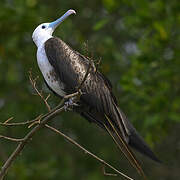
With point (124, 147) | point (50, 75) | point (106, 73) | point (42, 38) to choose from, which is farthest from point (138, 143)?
point (106, 73)

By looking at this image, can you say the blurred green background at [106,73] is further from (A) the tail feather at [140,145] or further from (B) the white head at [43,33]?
(A) the tail feather at [140,145]

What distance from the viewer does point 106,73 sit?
5645 mm

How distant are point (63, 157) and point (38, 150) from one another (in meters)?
0.28

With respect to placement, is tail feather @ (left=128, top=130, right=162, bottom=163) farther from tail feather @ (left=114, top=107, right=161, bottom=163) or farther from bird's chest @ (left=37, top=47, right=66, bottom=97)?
bird's chest @ (left=37, top=47, right=66, bottom=97)

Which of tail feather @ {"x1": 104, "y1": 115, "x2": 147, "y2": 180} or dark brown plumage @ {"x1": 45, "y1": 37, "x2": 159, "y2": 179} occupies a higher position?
dark brown plumage @ {"x1": 45, "y1": 37, "x2": 159, "y2": 179}

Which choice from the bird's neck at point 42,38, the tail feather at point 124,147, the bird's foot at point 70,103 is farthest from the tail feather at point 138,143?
the bird's neck at point 42,38

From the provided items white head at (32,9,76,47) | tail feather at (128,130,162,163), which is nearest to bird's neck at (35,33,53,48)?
white head at (32,9,76,47)

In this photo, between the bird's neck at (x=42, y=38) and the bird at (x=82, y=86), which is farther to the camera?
the bird's neck at (x=42, y=38)

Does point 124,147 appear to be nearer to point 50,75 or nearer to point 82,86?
point 82,86

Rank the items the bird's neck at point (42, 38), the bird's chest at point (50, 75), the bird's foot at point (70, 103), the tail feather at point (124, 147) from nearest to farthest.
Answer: the tail feather at point (124, 147) → the bird's foot at point (70, 103) → the bird's chest at point (50, 75) → the bird's neck at point (42, 38)

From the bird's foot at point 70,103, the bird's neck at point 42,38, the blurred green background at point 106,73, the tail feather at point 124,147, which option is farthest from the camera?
the blurred green background at point 106,73

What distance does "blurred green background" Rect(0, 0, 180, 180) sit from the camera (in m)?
4.56

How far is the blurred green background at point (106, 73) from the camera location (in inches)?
179

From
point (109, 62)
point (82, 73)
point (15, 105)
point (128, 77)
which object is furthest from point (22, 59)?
point (82, 73)
